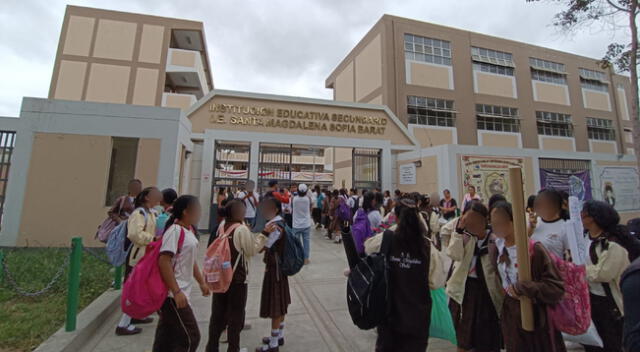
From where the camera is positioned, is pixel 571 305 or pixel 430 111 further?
pixel 430 111

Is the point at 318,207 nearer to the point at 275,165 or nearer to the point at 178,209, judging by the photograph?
the point at 275,165

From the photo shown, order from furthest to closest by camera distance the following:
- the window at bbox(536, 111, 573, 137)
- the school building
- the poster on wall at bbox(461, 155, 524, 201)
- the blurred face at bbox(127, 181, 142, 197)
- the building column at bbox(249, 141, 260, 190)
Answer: the window at bbox(536, 111, 573, 137), the poster on wall at bbox(461, 155, 524, 201), the building column at bbox(249, 141, 260, 190), the school building, the blurred face at bbox(127, 181, 142, 197)

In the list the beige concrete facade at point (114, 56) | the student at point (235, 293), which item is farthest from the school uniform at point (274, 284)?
the beige concrete facade at point (114, 56)

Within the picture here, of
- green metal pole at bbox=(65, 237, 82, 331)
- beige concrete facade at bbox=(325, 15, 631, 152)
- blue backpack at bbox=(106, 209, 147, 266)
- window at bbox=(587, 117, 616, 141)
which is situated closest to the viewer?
green metal pole at bbox=(65, 237, 82, 331)

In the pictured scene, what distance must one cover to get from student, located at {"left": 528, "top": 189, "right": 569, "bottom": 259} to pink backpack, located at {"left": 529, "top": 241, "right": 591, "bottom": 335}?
748 millimetres

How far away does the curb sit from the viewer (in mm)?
2787

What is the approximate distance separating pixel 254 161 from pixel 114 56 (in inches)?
596

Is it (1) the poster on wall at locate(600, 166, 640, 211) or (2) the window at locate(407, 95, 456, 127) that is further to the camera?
(2) the window at locate(407, 95, 456, 127)

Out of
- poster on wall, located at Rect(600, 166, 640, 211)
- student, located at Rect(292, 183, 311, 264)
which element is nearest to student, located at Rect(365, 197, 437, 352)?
student, located at Rect(292, 183, 311, 264)

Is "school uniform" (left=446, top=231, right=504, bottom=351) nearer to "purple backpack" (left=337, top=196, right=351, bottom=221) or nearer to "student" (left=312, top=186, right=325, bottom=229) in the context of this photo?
"purple backpack" (left=337, top=196, right=351, bottom=221)

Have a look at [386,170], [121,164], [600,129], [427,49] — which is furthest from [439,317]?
[600,129]

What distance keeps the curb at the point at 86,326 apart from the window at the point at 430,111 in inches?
700

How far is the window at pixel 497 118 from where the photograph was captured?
65.7 feet

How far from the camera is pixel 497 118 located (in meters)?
20.6
